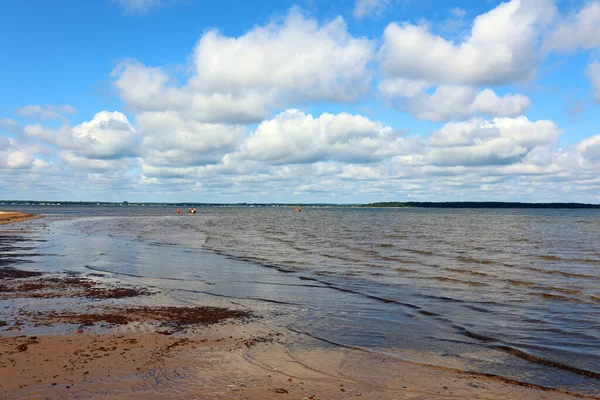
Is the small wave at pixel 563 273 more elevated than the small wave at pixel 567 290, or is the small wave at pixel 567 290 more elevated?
the small wave at pixel 563 273

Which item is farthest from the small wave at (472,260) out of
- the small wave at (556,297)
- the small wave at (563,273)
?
the small wave at (556,297)

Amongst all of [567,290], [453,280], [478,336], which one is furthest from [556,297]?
[478,336]

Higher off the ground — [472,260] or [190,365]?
[190,365]

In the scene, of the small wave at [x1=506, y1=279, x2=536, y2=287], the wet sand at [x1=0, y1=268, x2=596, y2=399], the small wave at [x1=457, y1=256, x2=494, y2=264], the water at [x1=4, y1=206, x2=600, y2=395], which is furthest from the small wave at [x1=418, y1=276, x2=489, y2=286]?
the wet sand at [x1=0, y1=268, x2=596, y2=399]

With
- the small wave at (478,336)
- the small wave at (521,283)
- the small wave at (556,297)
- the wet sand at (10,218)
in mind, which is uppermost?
the wet sand at (10,218)

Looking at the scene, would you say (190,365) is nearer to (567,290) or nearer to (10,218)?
(567,290)

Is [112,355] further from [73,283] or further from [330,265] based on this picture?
[330,265]

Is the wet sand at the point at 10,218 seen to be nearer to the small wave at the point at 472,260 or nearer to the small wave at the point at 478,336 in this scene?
the small wave at the point at 472,260

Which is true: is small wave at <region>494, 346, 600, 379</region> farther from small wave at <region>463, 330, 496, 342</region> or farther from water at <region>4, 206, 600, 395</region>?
small wave at <region>463, 330, 496, 342</region>

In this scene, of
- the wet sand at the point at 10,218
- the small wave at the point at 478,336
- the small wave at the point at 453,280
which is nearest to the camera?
the small wave at the point at 478,336

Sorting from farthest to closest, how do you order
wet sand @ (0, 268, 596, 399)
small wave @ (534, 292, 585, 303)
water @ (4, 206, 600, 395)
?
1. small wave @ (534, 292, 585, 303)
2. water @ (4, 206, 600, 395)
3. wet sand @ (0, 268, 596, 399)

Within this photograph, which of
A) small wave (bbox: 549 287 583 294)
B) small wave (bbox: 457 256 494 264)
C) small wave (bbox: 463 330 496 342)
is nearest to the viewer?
small wave (bbox: 463 330 496 342)

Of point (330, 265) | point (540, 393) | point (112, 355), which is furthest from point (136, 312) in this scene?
point (330, 265)

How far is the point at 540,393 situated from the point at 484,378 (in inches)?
37.8
